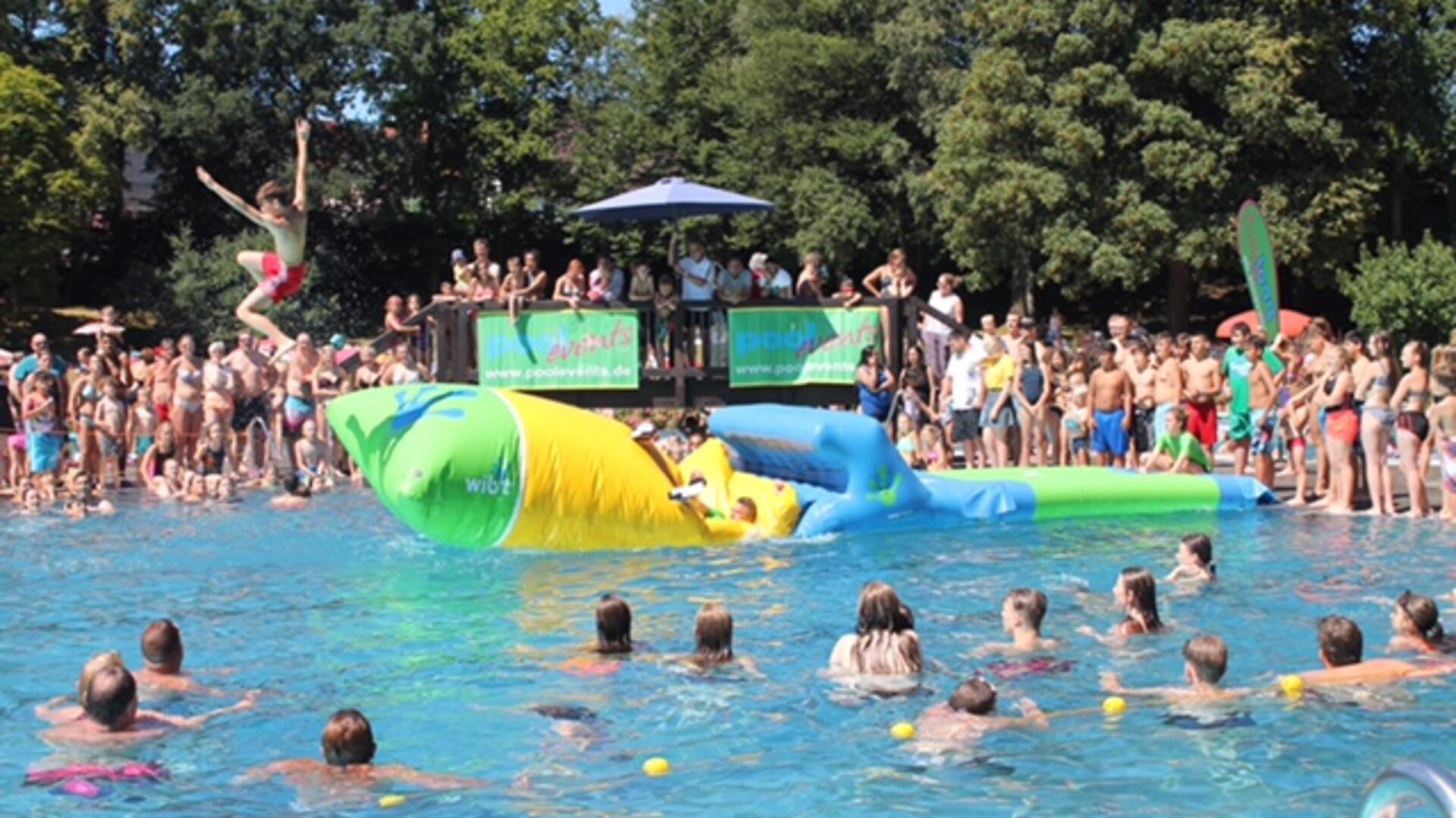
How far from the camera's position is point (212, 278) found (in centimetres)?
4469

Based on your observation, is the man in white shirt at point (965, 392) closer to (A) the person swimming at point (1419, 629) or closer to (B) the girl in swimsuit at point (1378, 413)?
(B) the girl in swimsuit at point (1378, 413)

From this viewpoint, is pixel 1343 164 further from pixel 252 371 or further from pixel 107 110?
pixel 107 110

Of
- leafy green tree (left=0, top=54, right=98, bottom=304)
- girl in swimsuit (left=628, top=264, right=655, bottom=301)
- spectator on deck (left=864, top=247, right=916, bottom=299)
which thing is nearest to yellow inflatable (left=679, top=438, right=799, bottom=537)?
girl in swimsuit (left=628, top=264, right=655, bottom=301)

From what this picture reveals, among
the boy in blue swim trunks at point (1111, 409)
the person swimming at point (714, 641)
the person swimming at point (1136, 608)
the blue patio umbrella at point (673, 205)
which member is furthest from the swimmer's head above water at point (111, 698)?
the blue patio umbrella at point (673, 205)

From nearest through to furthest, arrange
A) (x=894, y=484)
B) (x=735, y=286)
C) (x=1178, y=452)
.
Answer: (x=894, y=484)
(x=1178, y=452)
(x=735, y=286)

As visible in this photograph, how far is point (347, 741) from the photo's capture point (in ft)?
24.2

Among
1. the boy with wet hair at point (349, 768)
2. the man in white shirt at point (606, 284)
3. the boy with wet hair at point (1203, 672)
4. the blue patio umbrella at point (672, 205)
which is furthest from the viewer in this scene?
the blue patio umbrella at point (672, 205)

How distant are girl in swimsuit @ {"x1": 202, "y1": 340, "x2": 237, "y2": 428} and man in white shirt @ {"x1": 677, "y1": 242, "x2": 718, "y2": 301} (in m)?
5.44

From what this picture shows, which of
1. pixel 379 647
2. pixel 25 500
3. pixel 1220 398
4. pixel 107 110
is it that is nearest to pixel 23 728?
pixel 379 647

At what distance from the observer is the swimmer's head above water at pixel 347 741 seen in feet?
24.2

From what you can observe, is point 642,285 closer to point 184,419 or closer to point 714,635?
point 184,419

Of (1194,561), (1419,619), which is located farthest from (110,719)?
(1194,561)

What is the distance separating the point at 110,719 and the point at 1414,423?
11.0m

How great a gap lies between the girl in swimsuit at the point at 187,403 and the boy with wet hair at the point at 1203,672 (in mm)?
14181
